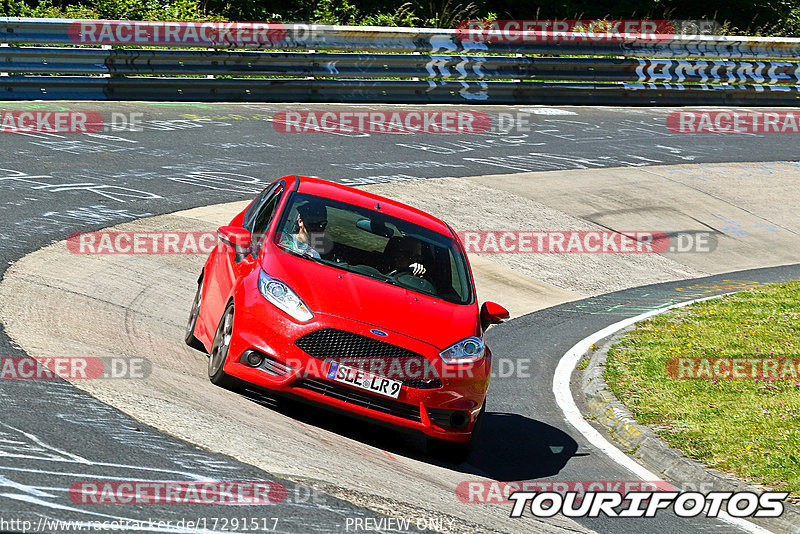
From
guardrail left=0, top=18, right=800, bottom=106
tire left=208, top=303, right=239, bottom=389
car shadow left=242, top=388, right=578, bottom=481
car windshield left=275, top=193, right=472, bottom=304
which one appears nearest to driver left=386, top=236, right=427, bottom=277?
car windshield left=275, top=193, right=472, bottom=304

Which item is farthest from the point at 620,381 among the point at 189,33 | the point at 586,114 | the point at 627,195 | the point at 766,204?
the point at 586,114

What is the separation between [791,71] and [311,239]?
66.5 ft

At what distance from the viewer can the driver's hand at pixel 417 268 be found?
27.7 feet

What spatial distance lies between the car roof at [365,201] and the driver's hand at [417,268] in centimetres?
58

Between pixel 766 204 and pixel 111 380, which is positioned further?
pixel 766 204

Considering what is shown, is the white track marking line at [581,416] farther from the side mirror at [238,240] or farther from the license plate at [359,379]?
the side mirror at [238,240]

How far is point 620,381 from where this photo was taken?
10.3 metres

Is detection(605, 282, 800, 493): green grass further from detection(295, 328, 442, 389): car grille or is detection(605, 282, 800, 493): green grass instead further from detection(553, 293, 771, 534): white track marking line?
detection(295, 328, 442, 389): car grille

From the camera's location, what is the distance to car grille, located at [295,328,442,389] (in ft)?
23.5

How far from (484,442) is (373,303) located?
1.74 metres

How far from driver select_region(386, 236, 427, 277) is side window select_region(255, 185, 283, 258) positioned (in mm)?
1009

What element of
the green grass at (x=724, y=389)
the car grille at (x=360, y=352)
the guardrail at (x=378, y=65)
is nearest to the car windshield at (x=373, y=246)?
the car grille at (x=360, y=352)

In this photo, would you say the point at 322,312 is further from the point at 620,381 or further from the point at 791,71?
the point at 791,71

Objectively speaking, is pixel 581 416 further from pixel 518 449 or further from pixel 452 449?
pixel 452 449
